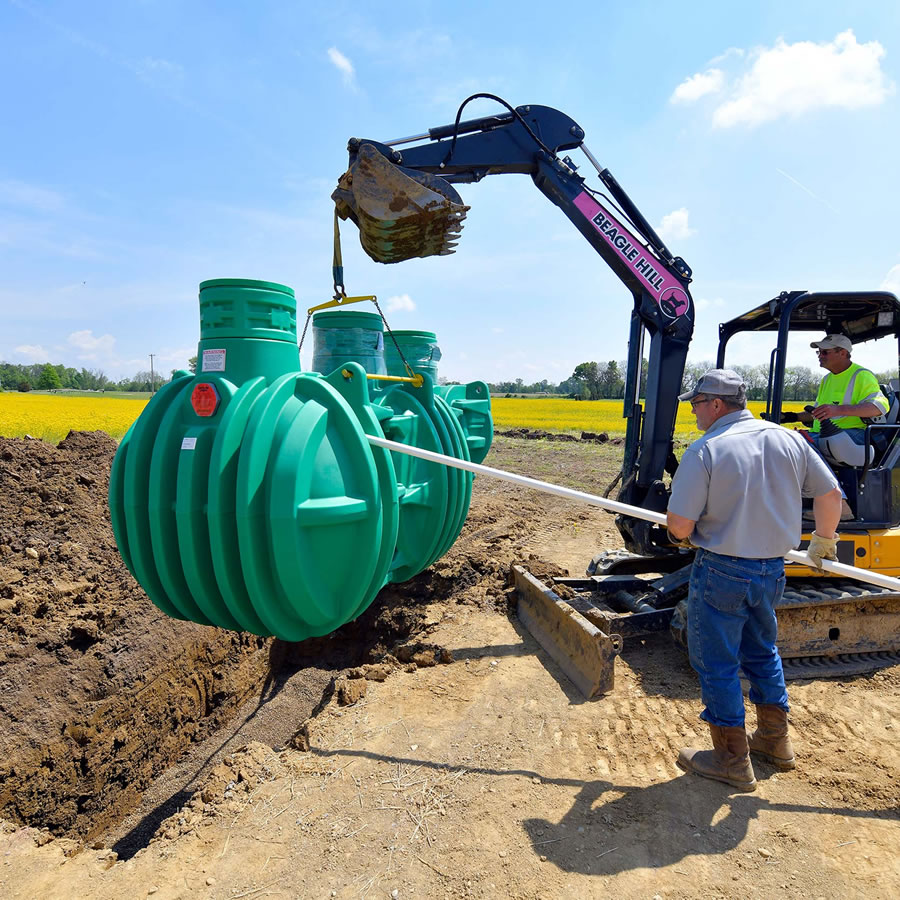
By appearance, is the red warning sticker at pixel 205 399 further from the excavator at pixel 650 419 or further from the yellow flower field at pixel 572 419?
the yellow flower field at pixel 572 419

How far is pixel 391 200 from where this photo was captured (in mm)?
3842

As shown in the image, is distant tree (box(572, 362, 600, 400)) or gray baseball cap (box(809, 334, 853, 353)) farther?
distant tree (box(572, 362, 600, 400))

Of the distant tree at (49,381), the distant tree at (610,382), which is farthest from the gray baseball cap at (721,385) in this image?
the distant tree at (49,381)

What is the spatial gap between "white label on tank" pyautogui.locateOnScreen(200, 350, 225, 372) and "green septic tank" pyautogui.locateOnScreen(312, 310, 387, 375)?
3.79 ft

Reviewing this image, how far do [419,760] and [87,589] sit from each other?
14.6 ft

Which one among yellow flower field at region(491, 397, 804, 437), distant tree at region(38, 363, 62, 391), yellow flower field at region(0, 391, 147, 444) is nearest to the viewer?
yellow flower field at region(0, 391, 147, 444)

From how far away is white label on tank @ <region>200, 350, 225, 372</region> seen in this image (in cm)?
289

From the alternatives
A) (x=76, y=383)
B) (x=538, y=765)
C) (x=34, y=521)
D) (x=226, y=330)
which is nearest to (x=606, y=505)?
(x=538, y=765)

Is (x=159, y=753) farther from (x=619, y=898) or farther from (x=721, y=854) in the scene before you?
(x=721, y=854)

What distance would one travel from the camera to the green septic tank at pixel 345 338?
13.1 feet

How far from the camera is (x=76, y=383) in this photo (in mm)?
84062

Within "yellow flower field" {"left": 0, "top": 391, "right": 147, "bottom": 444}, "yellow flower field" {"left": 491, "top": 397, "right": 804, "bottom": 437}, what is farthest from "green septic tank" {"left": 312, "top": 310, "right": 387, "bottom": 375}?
"yellow flower field" {"left": 491, "top": 397, "right": 804, "bottom": 437}

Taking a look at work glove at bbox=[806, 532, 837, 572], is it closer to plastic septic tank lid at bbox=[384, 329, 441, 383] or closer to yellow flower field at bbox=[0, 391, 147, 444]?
plastic septic tank lid at bbox=[384, 329, 441, 383]

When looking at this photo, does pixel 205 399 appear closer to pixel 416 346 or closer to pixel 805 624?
pixel 416 346
